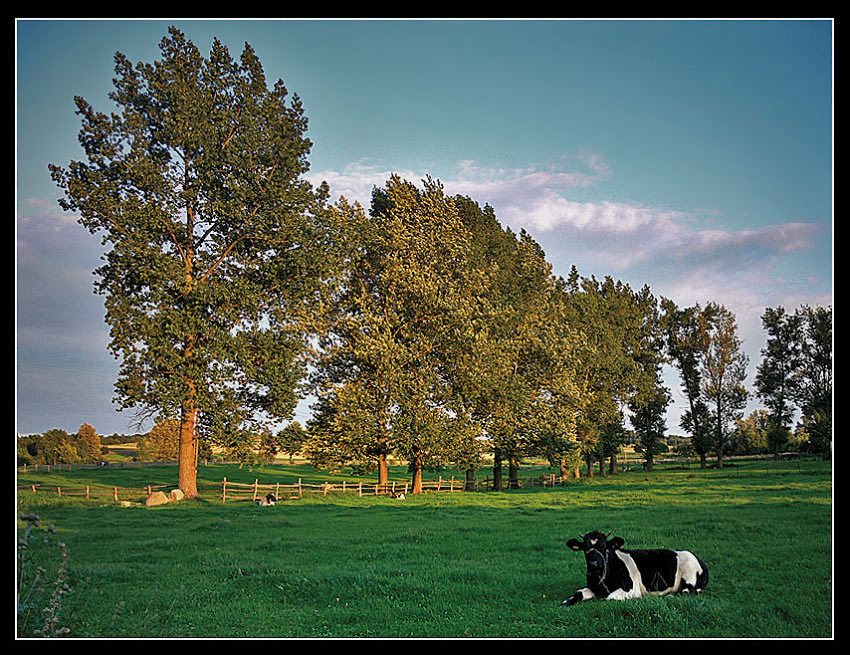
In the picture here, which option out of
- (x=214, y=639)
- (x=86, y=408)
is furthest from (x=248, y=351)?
(x=214, y=639)

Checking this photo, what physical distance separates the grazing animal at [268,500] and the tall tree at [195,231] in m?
2.53

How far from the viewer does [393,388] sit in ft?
87.1

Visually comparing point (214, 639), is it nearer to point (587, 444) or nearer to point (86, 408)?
point (86, 408)

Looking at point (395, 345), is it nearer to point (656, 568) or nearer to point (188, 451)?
point (188, 451)

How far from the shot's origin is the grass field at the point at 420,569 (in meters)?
7.70

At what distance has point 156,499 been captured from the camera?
22297 millimetres

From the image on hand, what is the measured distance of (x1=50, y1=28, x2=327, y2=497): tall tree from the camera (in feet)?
71.5

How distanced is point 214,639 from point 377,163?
36.5 feet

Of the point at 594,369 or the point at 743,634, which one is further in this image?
the point at 594,369

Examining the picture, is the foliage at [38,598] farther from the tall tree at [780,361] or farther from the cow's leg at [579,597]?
the tall tree at [780,361]

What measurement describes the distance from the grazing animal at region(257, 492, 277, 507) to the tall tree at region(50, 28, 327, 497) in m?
2.53

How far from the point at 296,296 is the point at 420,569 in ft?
50.5

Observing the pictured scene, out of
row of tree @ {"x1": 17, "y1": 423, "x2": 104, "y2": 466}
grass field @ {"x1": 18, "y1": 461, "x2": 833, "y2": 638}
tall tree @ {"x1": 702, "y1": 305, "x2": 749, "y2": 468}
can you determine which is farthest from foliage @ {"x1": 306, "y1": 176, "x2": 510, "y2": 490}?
tall tree @ {"x1": 702, "y1": 305, "x2": 749, "y2": 468}

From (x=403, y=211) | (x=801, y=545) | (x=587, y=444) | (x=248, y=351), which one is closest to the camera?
(x=801, y=545)
